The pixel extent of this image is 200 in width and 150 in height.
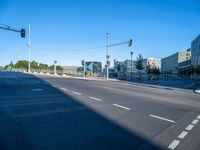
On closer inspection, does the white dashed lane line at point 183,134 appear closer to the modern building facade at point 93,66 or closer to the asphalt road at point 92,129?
the asphalt road at point 92,129

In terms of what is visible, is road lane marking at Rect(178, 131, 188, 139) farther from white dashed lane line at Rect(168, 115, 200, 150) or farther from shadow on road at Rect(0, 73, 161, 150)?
shadow on road at Rect(0, 73, 161, 150)

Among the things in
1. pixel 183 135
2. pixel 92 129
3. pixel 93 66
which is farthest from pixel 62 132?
pixel 93 66

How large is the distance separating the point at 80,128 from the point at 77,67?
9573 cm

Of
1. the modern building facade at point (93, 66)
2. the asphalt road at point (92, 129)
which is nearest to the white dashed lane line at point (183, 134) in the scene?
the asphalt road at point (92, 129)

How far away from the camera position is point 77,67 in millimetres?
102500

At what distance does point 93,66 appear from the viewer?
68188mm

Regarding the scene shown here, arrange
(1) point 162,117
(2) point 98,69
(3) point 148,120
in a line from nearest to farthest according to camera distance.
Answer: (3) point 148,120
(1) point 162,117
(2) point 98,69

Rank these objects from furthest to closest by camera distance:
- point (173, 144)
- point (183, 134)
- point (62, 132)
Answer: point (183, 134), point (62, 132), point (173, 144)

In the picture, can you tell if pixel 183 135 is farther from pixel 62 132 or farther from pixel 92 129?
pixel 62 132

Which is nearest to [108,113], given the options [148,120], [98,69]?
[148,120]

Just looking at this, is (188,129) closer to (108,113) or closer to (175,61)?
(108,113)

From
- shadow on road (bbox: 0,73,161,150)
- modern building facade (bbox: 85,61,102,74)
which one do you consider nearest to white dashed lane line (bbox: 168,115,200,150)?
shadow on road (bbox: 0,73,161,150)

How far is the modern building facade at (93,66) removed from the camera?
62.6 meters

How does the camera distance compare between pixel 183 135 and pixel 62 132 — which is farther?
pixel 183 135
